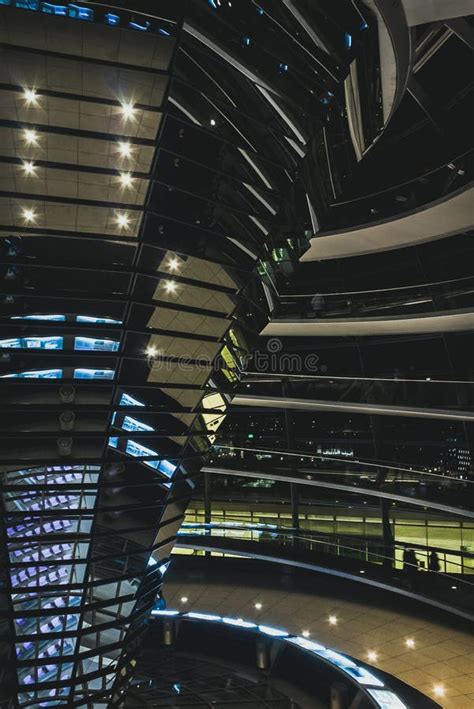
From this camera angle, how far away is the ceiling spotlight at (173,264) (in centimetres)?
1539

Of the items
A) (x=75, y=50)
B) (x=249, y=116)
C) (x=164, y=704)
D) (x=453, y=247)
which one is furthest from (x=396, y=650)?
(x=75, y=50)

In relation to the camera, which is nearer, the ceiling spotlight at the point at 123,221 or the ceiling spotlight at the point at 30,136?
the ceiling spotlight at the point at 30,136

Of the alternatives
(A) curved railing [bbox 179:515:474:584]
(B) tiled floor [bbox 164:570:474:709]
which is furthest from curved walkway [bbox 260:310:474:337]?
(B) tiled floor [bbox 164:570:474:709]

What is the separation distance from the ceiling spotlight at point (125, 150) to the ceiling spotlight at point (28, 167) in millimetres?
1755

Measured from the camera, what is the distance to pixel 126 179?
44.9 ft

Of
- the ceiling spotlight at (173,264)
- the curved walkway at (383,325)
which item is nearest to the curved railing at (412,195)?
the curved walkway at (383,325)

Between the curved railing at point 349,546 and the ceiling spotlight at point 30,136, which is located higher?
the ceiling spotlight at point 30,136

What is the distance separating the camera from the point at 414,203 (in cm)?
2070

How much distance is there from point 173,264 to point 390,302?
1259cm

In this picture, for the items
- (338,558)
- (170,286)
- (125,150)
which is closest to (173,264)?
(170,286)

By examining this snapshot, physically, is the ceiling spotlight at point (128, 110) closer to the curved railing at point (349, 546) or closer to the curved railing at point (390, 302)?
the curved railing at point (390, 302)

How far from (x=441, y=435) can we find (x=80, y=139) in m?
23.2

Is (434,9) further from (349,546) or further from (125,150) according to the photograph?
(349,546)

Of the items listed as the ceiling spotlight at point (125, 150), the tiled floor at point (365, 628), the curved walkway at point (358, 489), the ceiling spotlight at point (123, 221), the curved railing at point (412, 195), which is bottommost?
the tiled floor at point (365, 628)
